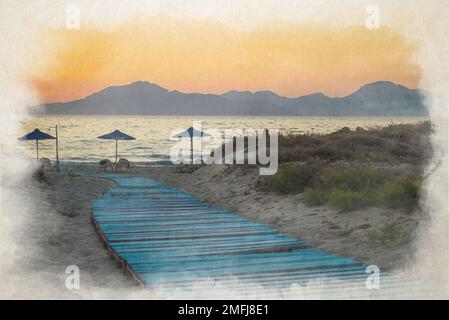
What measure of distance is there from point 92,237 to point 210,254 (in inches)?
105

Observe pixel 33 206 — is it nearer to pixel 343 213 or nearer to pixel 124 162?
pixel 343 213

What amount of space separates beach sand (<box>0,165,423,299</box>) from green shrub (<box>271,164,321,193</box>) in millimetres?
214

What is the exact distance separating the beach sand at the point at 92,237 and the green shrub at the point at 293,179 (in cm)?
21

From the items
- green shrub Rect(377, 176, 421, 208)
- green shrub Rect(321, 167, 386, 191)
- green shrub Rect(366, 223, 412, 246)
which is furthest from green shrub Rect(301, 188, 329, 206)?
green shrub Rect(366, 223, 412, 246)

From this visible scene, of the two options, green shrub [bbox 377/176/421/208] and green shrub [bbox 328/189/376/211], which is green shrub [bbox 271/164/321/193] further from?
green shrub [bbox 377/176/421/208]

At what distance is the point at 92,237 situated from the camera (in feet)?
27.6

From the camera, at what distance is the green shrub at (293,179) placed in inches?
409

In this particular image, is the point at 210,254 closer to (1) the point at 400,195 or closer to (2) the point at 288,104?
(1) the point at 400,195

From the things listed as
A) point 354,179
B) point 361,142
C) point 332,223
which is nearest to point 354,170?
point 354,179

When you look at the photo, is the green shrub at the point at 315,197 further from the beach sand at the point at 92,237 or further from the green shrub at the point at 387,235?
the green shrub at the point at 387,235

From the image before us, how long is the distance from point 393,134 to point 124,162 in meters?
11.1

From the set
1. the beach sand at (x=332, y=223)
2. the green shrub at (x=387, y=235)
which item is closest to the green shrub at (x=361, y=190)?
the beach sand at (x=332, y=223)

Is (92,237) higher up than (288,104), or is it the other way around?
(288,104)
